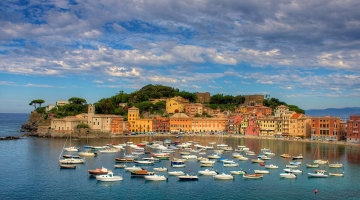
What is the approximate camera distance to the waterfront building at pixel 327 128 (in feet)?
208

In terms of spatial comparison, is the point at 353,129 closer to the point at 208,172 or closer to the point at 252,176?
the point at 252,176

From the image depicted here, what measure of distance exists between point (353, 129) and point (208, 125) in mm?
28903

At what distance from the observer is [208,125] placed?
7831 cm

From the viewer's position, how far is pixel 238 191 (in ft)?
92.3

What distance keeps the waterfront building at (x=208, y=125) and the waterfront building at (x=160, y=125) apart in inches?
208

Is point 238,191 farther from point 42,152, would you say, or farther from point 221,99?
point 221,99

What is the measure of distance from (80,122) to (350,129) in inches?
1820

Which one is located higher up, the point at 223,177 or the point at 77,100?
the point at 77,100

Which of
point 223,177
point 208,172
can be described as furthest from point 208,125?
point 223,177

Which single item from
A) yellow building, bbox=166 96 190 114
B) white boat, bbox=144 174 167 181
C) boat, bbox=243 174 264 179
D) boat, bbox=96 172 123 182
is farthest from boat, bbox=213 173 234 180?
yellow building, bbox=166 96 190 114

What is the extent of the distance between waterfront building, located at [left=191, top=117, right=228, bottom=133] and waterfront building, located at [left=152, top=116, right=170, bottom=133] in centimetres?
528

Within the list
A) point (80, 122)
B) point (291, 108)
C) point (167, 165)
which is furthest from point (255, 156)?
point (291, 108)

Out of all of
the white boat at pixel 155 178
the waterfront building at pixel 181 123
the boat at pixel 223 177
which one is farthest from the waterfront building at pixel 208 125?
the white boat at pixel 155 178

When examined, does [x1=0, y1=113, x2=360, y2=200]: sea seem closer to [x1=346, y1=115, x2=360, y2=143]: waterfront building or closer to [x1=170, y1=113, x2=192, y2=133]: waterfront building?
[x1=346, y1=115, x2=360, y2=143]: waterfront building
